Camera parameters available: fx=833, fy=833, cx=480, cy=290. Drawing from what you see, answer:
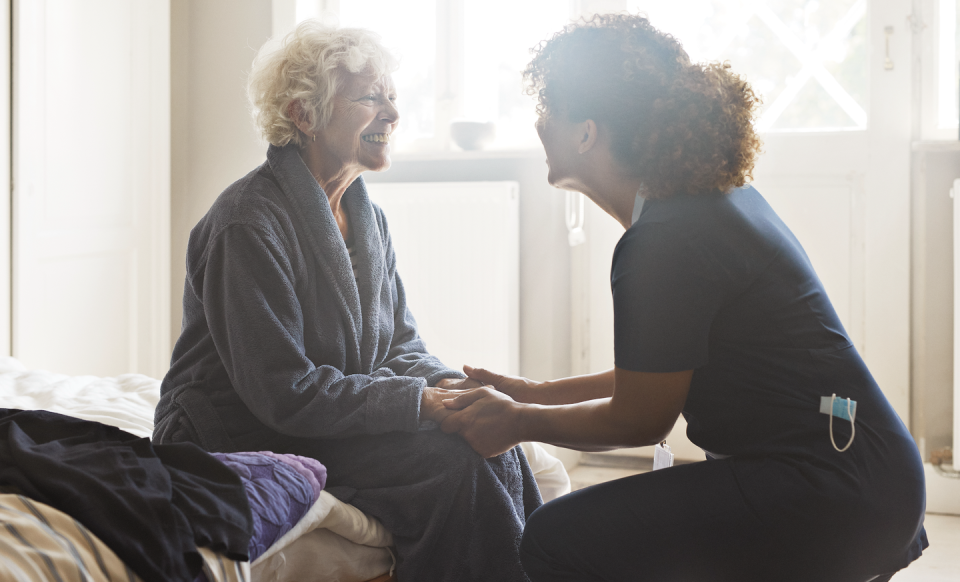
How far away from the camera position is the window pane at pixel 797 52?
9.48ft

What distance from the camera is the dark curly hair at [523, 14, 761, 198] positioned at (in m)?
1.19

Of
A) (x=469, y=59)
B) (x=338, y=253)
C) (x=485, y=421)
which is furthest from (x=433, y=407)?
(x=469, y=59)

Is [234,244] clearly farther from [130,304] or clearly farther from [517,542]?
[130,304]

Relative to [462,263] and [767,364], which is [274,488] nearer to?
[767,364]

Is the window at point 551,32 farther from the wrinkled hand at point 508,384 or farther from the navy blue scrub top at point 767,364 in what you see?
the navy blue scrub top at point 767,364

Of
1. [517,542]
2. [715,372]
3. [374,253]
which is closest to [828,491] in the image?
[715,372]

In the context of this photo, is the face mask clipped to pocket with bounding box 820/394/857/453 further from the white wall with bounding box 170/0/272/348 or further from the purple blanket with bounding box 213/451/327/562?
the white wall with bounding box 170/0/272/348

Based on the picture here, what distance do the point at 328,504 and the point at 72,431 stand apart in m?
0.39

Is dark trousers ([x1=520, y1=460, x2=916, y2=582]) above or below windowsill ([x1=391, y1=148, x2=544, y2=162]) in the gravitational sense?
below

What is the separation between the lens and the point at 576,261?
10.7 ft

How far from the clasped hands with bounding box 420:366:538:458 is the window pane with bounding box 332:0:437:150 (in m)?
2.16

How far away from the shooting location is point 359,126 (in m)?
1.74

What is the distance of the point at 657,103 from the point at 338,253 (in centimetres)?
68

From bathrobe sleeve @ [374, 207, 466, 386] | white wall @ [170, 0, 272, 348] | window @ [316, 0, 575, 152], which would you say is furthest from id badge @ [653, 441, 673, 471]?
white wall @ [170, 0, 272, 348]
